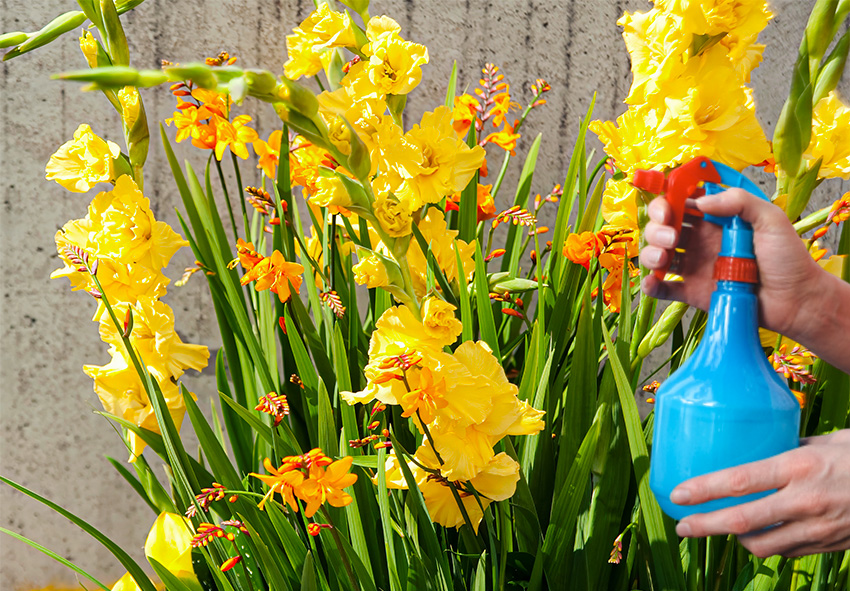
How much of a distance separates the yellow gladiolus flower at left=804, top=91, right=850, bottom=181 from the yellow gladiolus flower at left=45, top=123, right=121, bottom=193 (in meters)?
0.61

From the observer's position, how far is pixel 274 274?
572mm

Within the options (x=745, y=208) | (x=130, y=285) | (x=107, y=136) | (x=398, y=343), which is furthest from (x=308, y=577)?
(x=107, y=136)

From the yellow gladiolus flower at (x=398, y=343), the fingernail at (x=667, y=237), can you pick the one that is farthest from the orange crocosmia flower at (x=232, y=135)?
the fingernail at (x=667, y=237)

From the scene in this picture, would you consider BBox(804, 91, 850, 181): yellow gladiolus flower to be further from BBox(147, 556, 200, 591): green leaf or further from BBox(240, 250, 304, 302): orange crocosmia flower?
BBox(147, 556, 200, 591): green leaf

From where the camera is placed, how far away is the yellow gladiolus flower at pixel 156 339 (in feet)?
1.79

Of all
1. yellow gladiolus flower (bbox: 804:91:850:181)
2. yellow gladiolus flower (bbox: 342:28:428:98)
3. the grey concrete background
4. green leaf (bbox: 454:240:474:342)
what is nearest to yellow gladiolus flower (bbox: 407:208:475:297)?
green leaf (bbox: 454:240:474:342)

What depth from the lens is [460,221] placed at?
0.70m

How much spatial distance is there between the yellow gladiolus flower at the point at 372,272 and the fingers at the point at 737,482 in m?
0.24

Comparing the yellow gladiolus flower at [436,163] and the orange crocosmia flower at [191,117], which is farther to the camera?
the orange crocosmia flower at [191,117]

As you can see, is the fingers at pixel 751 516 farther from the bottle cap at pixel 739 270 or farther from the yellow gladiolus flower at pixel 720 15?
the yellow gladiolus flower at pixel 720 15

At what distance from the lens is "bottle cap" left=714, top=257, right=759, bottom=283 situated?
371mm

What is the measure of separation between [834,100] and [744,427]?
0.35 m

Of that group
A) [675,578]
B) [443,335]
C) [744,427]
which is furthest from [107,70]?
[675,578]

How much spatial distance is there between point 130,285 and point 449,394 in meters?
0.33
